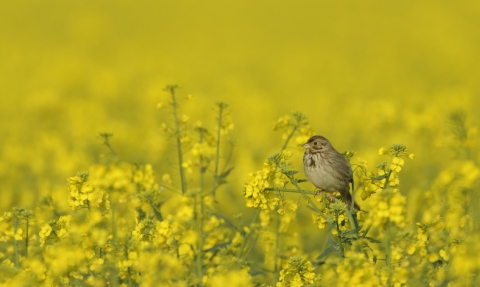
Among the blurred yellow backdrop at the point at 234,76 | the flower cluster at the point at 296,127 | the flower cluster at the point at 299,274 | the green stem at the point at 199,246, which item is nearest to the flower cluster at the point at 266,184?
the flower cluster at the point at 299,274

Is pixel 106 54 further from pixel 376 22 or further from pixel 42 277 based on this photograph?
pixel 42 277

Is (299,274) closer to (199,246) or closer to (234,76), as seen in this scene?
(199,246)

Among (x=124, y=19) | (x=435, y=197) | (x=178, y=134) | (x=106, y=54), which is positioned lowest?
(x=435, y=197)

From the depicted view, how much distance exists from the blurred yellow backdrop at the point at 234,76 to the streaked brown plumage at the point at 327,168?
0.65 meters

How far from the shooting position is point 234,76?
23.1m

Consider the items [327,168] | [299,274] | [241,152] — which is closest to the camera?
[299,274]

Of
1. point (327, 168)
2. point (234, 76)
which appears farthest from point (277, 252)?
point (234, 76)

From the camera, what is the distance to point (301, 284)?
5090 mm

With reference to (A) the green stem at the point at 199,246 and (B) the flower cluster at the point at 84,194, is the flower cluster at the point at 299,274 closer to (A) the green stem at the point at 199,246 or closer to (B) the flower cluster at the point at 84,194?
(A) the green stem at the point at 199,246

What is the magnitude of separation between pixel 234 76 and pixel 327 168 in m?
16.8

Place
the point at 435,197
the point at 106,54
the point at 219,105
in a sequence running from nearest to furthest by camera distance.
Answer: the point at 435,197
the point at 219,105
the point at 106,54

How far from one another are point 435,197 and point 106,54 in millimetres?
23863

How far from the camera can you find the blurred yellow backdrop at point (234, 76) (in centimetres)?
1084

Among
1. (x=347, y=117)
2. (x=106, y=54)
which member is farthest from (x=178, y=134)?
(x=106, y=54)
